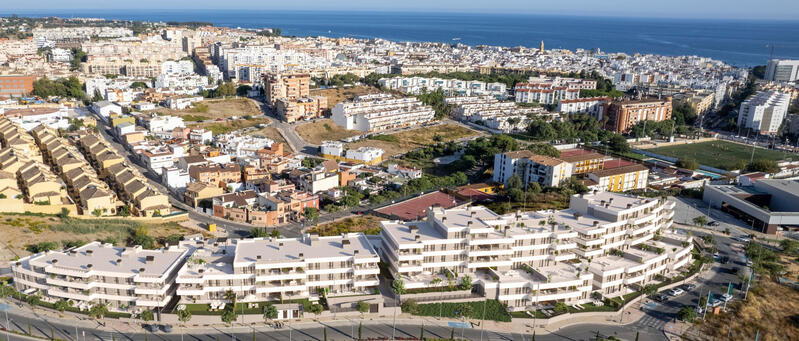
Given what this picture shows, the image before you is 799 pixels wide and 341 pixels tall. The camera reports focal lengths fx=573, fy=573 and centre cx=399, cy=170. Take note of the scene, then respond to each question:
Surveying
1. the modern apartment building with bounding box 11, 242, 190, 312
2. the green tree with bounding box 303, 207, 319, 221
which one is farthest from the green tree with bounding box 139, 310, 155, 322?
the green tree with bounding box 303, 207, 319, 221

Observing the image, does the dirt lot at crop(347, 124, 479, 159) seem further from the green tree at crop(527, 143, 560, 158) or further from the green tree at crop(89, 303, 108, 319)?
the green tree at crop(89, 303, 108, 319)

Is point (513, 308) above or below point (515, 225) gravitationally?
below

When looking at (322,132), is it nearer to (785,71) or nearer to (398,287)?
(398,287)

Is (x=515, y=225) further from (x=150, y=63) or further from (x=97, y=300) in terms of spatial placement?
(x=150, y=63)

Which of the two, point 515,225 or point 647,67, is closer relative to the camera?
point 515,225

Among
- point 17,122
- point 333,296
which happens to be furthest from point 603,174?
point 17,122

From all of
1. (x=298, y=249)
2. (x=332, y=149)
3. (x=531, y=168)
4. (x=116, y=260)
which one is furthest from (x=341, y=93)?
(x=116, y=260)

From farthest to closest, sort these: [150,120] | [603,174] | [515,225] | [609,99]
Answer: [609,99]
[150,120]
[603,174]
[515,225]
